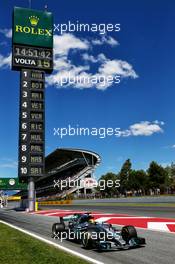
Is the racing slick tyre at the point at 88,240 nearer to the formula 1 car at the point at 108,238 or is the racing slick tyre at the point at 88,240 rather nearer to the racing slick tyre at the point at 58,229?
the formula 1 car at the point at 108,238

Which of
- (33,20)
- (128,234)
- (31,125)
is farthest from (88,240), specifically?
(33,20)

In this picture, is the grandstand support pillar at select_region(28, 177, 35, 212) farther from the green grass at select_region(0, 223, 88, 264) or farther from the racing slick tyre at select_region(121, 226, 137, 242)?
the racing slick tyre at select_region(121, 226, 137, 242)

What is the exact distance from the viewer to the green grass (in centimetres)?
853

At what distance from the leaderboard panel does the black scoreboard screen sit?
1.97 ft

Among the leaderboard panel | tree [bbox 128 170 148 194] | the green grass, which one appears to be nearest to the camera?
the green grass

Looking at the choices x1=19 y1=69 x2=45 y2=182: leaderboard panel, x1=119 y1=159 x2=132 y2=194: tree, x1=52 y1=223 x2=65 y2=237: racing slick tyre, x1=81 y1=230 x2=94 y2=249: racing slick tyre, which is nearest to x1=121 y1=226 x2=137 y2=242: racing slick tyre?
x1=81 y1=230 x2=94 y2=249: racing slick tyre

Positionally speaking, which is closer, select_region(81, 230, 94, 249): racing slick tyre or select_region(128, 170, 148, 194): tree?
select_region(81, 230, 94, 249): racing slick tyre

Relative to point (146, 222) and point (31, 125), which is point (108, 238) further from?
point (31, 125)

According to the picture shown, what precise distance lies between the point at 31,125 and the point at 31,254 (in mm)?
27757

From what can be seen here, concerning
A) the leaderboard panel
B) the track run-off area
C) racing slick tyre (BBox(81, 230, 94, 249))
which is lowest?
the track run-off area

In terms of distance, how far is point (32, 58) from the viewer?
3788 centimetres

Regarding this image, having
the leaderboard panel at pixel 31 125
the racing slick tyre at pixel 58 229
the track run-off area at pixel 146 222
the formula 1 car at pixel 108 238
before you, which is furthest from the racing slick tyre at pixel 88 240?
the leaderboard panel at pixel 31 125

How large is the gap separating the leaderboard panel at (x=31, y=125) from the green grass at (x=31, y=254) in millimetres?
24038

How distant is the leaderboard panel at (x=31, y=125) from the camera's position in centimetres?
3625
